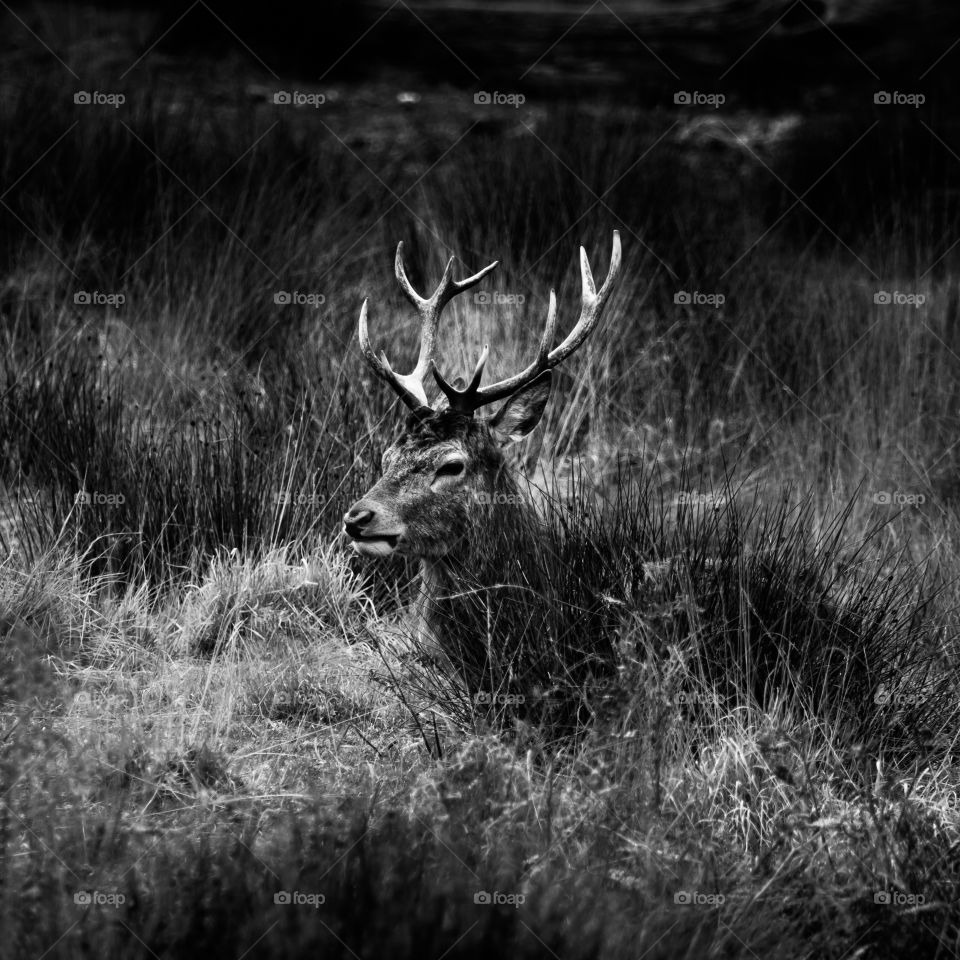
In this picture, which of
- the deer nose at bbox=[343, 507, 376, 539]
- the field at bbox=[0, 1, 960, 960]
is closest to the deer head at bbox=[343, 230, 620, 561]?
the deer nose at bbox=[343, 507, 376, 539]

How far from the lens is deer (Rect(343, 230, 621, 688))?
4.50 meters

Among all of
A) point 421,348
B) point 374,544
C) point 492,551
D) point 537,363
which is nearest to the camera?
point 492,551

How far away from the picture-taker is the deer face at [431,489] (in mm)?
4535

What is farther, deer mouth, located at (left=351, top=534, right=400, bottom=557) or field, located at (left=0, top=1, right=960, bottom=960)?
deer mouth, located at (left=351, top=534, right=400, bottom=557)

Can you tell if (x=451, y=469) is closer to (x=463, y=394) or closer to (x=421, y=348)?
(x=463, y=394)

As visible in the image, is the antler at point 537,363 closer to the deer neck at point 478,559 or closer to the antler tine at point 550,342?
the antler tine at point 550,342

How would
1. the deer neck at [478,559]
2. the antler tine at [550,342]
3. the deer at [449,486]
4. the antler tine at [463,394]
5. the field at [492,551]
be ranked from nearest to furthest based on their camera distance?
the field at [492,551] < the deer neck at [478,559] < the deer at [449,486] < the antler tine at [463,394] < the antler tine at [550,342]

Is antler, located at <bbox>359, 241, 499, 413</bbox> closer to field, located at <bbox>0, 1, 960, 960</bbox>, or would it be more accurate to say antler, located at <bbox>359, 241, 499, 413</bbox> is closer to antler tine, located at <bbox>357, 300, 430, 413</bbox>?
antler tine, located at <bbox>357, 300, 430, 413</bbox>

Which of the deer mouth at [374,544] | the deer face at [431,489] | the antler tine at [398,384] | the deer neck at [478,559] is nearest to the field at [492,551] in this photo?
the deer neck at [478,559]

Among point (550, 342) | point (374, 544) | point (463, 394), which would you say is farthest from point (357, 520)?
point (550, 342)

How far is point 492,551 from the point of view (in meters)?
4.41

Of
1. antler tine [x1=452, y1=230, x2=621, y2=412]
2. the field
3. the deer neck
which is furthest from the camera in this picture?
antler tine [x1=452, y1=230, x2=621, y2=412]

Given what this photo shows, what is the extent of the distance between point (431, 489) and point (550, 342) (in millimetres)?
704

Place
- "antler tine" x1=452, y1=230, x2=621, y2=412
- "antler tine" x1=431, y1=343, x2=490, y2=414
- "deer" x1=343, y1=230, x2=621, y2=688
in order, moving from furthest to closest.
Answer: "antler tine" x1=452, y1=230, x2=621, y2=412 < "antler tine" x1=431, y1=343, x2=490, y2=414 < "deer" x1=343, y1=230, x2=621, y2=688
